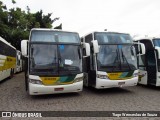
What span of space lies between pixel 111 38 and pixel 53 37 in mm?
2824

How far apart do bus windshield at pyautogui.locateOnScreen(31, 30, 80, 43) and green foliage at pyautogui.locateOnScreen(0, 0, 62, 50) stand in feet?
66.2

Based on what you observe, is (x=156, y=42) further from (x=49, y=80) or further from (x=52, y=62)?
(x=49, y=80)

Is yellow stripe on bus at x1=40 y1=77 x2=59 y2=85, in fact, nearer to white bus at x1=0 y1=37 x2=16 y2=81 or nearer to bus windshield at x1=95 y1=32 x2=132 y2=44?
bus windshield at x1=95 y1=32 x2=132 y2=44

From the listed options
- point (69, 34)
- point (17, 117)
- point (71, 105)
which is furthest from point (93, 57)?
point (17, 117)

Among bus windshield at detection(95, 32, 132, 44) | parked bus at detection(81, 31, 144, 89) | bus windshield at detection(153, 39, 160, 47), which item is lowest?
parked bus at detection(81, 31, 144, 89)

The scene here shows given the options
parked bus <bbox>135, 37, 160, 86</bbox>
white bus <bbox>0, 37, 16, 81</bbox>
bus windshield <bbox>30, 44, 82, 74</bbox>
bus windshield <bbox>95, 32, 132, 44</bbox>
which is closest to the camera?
bus windshield <bbox>30, 44, 82, 74</bbox>

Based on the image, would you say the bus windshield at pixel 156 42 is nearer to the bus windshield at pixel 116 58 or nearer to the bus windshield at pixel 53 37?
the bus windshield at pixel 116 58

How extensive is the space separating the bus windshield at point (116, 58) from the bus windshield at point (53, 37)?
136 cm

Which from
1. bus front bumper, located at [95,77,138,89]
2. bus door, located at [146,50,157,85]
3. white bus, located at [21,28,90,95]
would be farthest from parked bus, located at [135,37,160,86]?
white bus, located at [21,28,90,95]

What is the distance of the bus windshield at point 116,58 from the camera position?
11.1 m

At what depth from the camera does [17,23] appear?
111 feet

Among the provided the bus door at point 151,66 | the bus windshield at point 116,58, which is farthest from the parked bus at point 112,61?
the bus door at point 151,66

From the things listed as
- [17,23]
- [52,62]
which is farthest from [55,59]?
[17,23]

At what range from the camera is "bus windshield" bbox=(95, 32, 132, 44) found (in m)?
11.6
